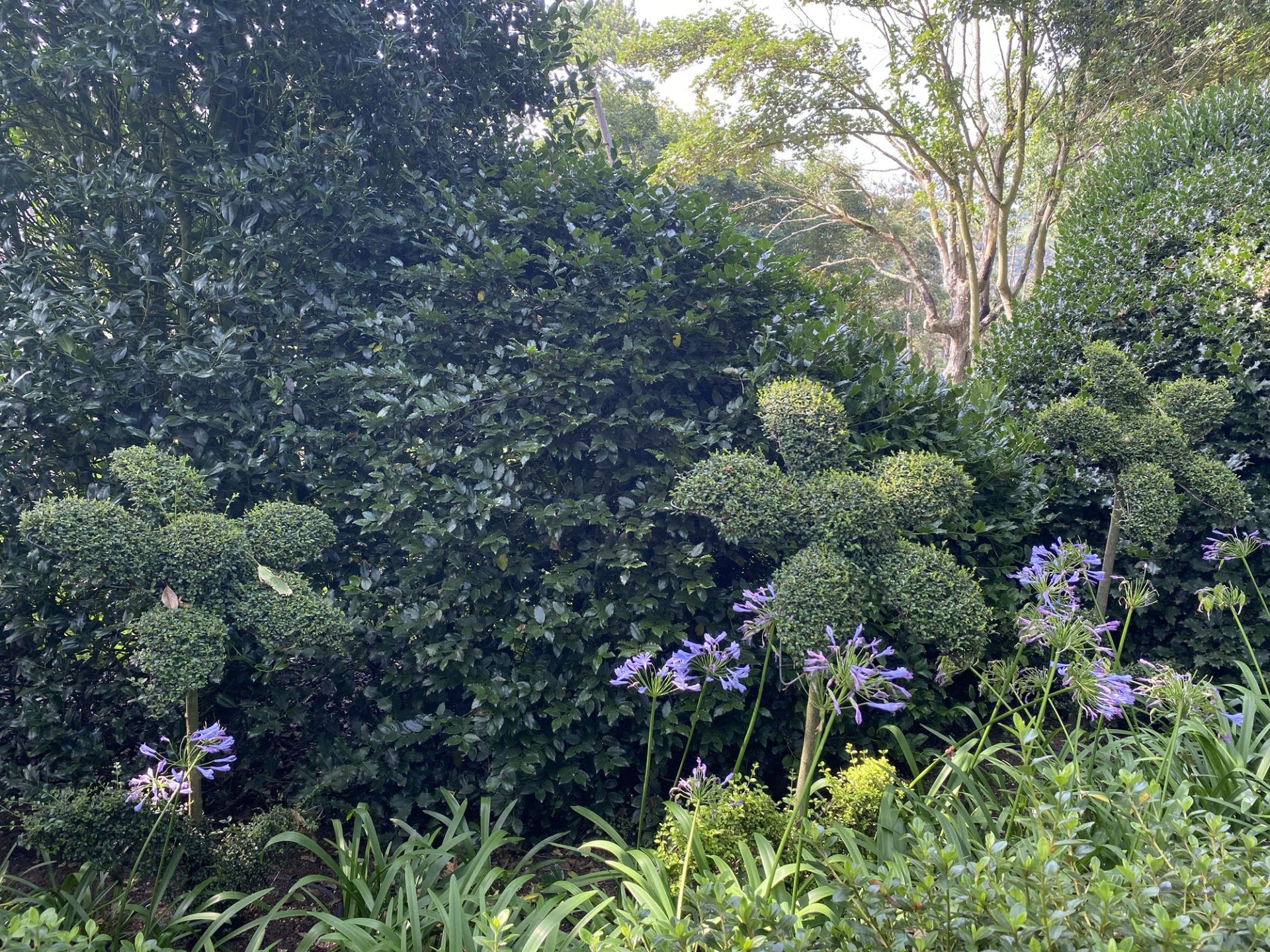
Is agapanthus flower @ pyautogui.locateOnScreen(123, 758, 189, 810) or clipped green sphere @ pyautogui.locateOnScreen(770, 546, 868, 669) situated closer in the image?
agapanthus flower @ pyautogui.locateOnScreen(123, 758, 189, 810)

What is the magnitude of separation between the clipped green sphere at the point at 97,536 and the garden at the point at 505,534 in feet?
0.05

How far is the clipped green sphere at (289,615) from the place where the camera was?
248 cm

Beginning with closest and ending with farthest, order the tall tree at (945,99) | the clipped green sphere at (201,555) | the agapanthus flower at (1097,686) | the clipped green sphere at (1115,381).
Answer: the agapanthus flower at (1097,686), the clipped green sphere at (201,555), the clipped green sphere at (1115,381), the tall tree at (945,99)

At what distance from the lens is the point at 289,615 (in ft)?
8.21

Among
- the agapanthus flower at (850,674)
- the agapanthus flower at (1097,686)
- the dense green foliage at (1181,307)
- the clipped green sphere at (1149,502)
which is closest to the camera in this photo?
the agapanthus flower at (850,674)

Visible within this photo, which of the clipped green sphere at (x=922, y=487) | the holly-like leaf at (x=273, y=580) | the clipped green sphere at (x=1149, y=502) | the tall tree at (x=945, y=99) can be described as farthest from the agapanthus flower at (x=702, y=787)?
the tall tree at (x=945, y=99)

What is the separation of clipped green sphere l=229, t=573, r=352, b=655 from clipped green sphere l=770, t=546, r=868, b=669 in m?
1.56

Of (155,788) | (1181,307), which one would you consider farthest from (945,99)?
(155,788)

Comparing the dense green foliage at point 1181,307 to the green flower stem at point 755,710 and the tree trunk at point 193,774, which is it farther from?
the tree trunk at point 193,774

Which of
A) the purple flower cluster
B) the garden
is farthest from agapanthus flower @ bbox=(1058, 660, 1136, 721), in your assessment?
the purple flower cluster

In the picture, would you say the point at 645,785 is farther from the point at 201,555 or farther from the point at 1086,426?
the point at 1086,426

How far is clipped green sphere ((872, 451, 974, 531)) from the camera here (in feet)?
8.09

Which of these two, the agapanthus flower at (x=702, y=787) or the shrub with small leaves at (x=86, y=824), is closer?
the agapanthus flower at (x=702, y=787)

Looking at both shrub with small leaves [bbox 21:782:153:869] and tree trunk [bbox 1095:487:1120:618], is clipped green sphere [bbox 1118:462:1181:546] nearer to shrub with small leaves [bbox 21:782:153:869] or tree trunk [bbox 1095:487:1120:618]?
tree trunk [bbox 1095:487:1120:618]
